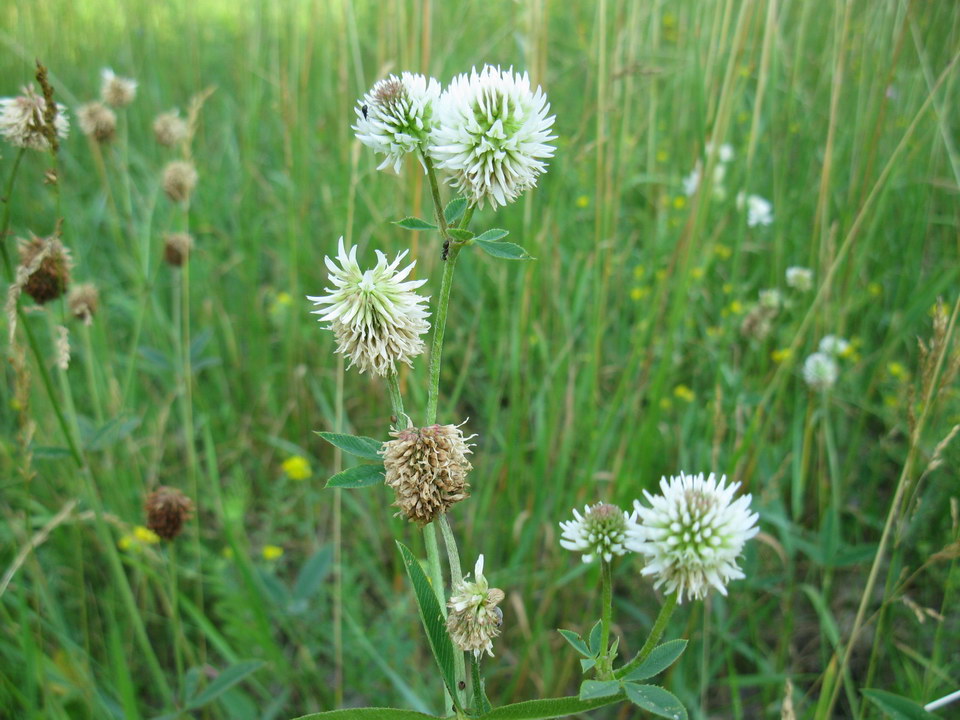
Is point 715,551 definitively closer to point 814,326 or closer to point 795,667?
point 795,667

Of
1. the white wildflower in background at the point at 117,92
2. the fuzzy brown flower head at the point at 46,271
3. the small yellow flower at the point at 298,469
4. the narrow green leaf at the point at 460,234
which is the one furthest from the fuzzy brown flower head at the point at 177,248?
the narrow green leaf at the point at 460,234

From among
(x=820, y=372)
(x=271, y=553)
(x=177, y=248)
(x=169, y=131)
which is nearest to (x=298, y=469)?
(x=271, y=553)

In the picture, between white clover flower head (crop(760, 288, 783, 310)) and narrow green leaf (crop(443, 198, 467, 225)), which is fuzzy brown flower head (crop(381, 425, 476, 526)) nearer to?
narrow green leaf (crop(443, 198, 467, 225))

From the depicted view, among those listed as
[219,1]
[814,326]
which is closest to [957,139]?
[814,326]

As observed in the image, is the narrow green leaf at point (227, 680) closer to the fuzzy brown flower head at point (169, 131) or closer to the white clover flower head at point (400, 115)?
the white clover flower head at point (400, 115)

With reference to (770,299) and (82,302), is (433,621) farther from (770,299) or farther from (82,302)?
(770,299)
